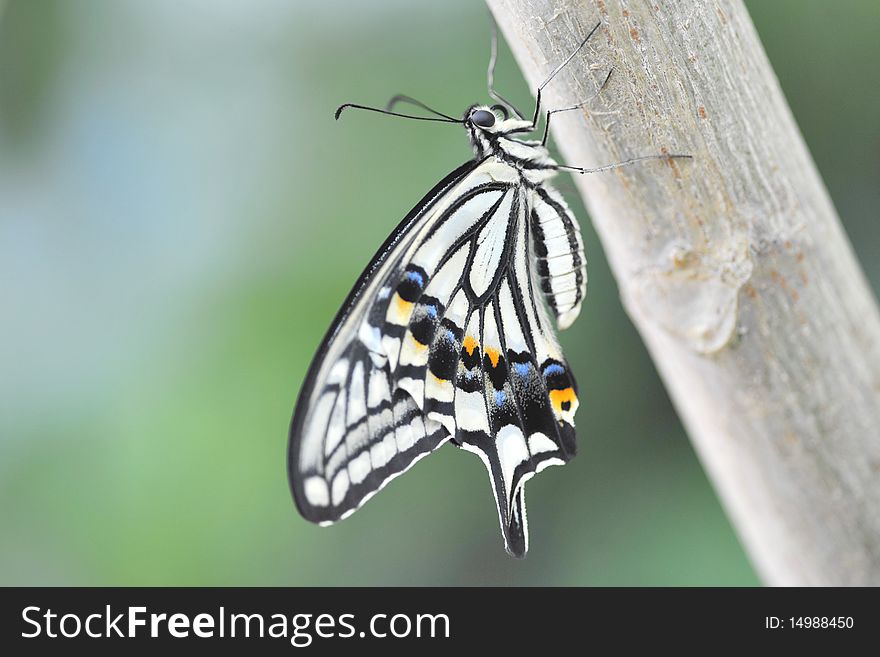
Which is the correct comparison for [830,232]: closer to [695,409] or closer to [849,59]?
[695,409]

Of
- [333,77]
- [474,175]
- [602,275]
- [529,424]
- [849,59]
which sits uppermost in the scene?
[333,77]

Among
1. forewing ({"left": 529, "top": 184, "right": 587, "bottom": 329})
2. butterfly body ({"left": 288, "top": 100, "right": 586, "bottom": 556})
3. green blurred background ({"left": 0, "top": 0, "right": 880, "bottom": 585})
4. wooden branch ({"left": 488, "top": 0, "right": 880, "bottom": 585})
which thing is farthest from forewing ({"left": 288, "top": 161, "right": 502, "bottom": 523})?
green blurred background ({"left": 0, "top": 0, "right": 880, "bottom": 585})

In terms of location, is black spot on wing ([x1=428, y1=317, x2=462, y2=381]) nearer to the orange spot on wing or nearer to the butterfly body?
the butterfly body

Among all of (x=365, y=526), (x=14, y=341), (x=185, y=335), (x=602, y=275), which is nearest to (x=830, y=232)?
(x=602, y=275)

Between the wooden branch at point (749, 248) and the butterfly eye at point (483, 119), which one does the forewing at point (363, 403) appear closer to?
the butterfly eye at point (483, 119)

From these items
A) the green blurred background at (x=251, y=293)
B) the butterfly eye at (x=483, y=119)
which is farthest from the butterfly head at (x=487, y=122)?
the green blurred background at (x=251, y=293)

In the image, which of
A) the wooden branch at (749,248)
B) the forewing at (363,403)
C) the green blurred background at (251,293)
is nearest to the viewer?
the wooden branch at (749,248)
